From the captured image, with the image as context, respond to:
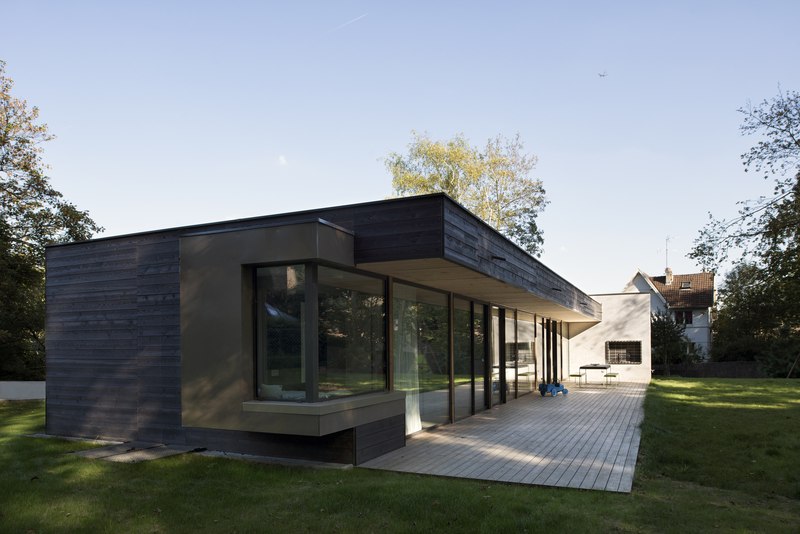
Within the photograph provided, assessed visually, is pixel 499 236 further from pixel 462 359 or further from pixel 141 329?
pixel 141 329

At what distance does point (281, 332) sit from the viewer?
6.59m

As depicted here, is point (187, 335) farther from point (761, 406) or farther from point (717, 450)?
point (761, 406)

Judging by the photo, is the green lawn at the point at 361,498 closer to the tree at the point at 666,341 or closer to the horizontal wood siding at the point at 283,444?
the horizontal wood siding at the point at 283,444

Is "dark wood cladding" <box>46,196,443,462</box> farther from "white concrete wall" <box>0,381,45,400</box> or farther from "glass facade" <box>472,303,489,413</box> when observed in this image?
"white concrete wall" <box>0,381,45,400</box>

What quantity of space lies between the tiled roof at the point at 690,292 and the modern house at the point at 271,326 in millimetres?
35024

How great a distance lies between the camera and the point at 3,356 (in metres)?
18.4

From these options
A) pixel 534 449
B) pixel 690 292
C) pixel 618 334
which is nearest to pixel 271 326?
pixel 534 449

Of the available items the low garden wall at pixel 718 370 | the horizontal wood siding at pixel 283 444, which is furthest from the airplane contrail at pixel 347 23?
the low garden wall at pixel 718 370

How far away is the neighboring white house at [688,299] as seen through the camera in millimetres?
38875

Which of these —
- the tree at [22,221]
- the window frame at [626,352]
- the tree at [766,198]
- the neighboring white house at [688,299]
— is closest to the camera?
the tree at [766,198]

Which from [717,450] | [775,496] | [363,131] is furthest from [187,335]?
[363,131]

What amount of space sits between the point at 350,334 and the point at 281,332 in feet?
2.75

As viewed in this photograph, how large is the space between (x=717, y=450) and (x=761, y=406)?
6467 mm

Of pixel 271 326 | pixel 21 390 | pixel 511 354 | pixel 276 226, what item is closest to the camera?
pixel 276 226
